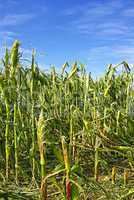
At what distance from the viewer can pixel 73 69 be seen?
4.12 metres

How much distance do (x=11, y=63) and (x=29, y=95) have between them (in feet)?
1.86

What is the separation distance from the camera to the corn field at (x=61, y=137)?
2.53m

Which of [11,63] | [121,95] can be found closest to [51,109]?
[121,95]

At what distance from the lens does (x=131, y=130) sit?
4273mm

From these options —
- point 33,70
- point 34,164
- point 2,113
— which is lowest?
point 34,164

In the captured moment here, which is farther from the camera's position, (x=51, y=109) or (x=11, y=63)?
(x=51, y=109)

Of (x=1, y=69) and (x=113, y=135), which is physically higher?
(x=1, y=69)

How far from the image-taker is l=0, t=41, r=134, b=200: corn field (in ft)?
8.29

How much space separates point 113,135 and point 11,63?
51.9 inches

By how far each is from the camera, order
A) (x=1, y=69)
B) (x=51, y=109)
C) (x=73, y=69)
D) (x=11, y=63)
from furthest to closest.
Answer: (x=51, y=109), (x=73, y=69), (x=1, y=69), (x=11, y=63)

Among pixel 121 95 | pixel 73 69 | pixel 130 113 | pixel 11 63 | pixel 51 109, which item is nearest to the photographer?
pixel 11 63

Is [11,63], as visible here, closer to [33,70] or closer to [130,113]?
[33,70]

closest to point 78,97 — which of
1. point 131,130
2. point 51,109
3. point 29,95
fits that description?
point 51,109

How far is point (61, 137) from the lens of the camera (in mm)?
2217
